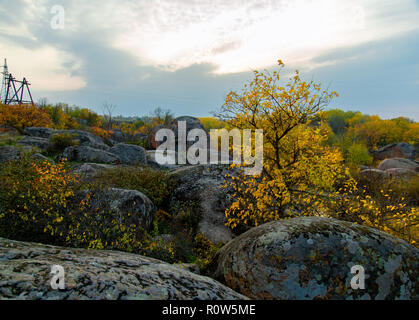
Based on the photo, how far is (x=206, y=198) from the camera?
32.5 feet

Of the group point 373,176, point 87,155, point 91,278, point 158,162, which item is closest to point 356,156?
point 373,176

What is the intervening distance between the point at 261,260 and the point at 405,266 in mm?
2239

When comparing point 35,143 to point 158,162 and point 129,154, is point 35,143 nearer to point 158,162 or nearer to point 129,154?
point 129,154

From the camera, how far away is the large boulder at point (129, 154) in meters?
19.3

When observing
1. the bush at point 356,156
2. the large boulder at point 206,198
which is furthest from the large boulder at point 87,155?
the bush at point 356,156

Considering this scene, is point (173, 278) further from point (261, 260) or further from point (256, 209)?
point (256, 209)

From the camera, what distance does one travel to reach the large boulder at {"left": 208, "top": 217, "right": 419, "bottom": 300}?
344 cm

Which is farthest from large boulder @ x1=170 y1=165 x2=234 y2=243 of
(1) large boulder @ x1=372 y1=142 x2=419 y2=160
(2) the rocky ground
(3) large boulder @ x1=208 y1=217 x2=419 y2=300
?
(1) large boulder @ x1=372 y1=142 x2=419 y2=160

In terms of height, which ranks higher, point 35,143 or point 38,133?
point 38,133

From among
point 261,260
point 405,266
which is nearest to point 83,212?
point 261,260

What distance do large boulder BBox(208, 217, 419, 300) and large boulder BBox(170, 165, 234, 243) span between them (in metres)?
4.92

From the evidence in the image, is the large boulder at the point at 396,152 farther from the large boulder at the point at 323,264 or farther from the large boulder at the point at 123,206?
the large boulder at the point at 323,264

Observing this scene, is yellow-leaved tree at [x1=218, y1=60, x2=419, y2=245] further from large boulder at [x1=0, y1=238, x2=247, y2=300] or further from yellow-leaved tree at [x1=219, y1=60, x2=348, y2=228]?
large boulder at [x1=0, y1=238, x2=247, y2=300]

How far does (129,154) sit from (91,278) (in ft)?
59.1
